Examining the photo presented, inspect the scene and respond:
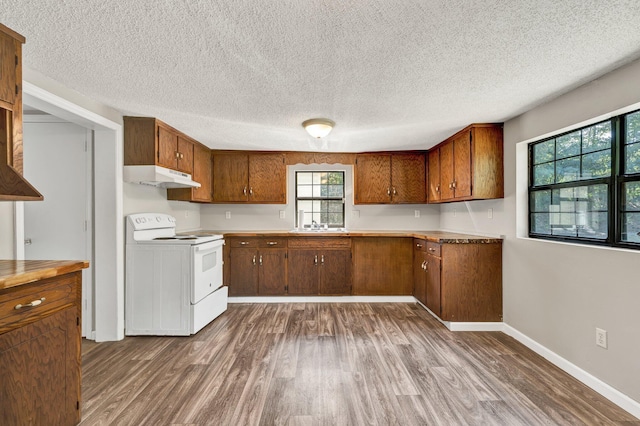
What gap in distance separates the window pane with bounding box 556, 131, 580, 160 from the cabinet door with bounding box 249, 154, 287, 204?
3150mm

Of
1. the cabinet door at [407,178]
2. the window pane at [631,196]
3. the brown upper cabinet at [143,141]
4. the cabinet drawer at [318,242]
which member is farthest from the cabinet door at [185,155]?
the window pane at [631,196]

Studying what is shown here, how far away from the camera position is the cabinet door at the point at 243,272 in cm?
416

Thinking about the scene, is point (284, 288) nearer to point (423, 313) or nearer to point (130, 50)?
point (423, 313)

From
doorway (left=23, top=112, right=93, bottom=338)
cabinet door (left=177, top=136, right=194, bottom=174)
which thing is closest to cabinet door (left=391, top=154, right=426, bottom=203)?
cabinet door (left=177, top=136, right=194, bottom=174)

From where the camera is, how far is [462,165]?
3.40 meters

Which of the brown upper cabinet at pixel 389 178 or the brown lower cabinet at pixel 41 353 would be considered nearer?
the brown lower cabinet at pixel 41 353

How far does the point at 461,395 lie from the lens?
2.00 meters

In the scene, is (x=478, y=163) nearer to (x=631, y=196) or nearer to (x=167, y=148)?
(x=631, y=196)

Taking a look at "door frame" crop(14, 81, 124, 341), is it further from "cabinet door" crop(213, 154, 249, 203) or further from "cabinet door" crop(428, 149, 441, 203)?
"cabinet door" crop(428, 149, 441, 203)

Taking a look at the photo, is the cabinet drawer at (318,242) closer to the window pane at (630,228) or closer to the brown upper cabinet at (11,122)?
the window pane at (630,228)

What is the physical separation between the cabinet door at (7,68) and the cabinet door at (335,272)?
10.9ft

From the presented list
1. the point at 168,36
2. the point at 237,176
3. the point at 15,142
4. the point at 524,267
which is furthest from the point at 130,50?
the point at 524,267

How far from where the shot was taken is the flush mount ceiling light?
299 cm

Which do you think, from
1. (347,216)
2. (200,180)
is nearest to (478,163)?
(347,216)
